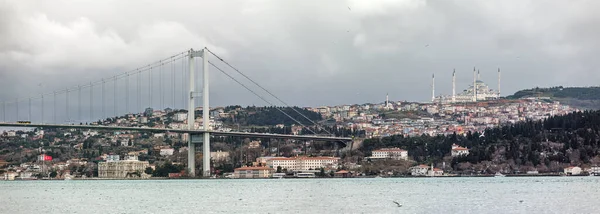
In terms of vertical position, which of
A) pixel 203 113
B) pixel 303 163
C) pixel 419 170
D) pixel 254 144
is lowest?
pixel 419 170

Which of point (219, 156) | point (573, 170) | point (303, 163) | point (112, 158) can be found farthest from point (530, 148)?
point (112, 158)

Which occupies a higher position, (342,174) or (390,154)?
(390,154)

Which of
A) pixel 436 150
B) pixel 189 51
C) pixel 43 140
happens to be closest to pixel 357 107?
pixel 43 140

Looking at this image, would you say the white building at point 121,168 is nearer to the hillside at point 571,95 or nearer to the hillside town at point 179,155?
the hillside town at point 179,155

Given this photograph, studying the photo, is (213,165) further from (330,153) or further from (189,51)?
(189,51)

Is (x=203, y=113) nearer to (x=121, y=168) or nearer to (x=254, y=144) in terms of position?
(x=121, y=168)

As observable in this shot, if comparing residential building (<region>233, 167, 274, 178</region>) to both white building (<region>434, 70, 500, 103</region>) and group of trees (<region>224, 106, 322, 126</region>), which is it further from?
white building (<region>434, 70, 500, 103</region>)

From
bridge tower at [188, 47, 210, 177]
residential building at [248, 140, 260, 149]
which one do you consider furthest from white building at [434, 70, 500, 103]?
bridge tower at [188, 47, 210, 177]

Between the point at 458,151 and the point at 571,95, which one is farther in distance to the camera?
the point at 571,95
